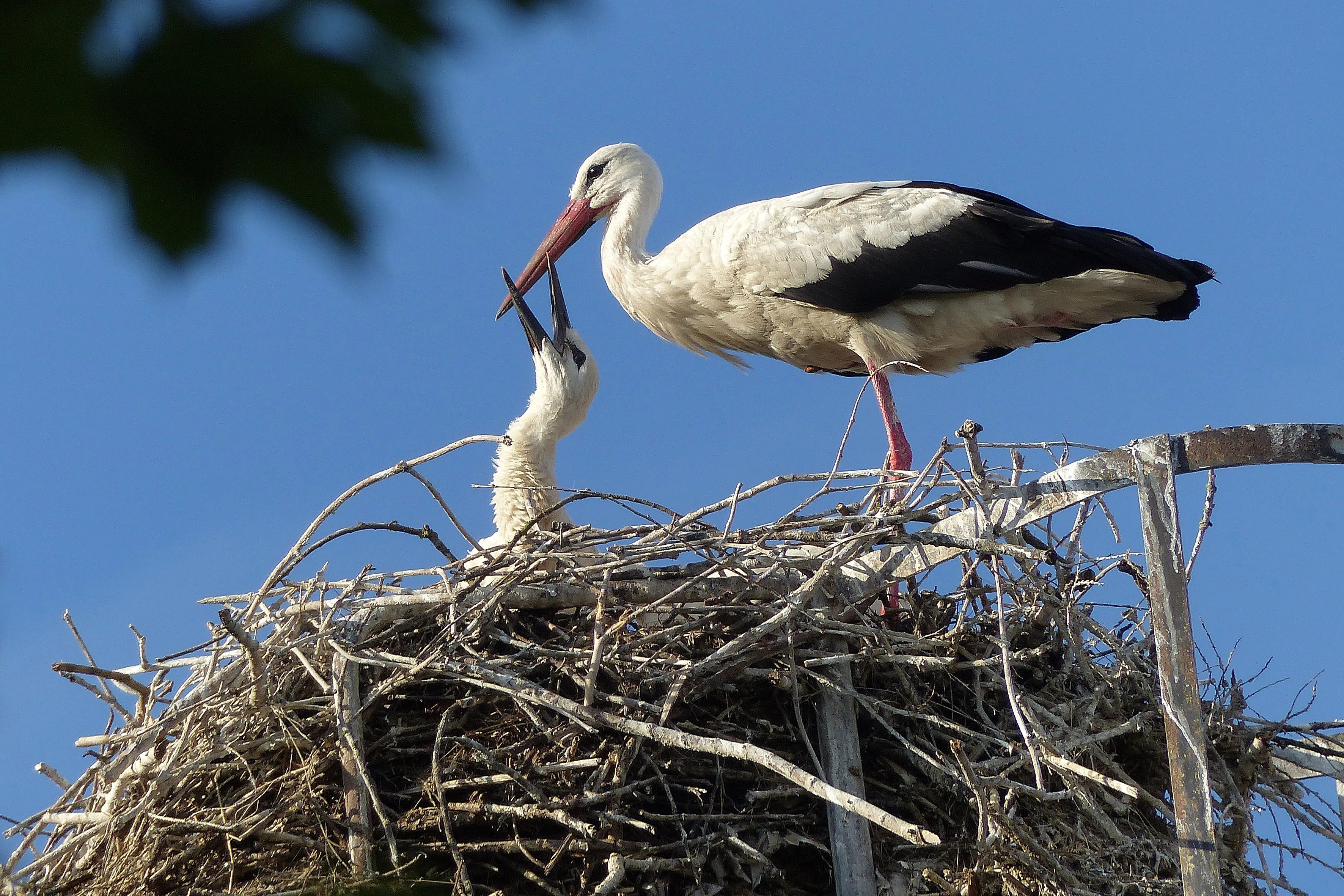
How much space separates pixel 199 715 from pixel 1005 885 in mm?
2209

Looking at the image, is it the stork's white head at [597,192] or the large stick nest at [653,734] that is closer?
the large stick nest at [653,734]

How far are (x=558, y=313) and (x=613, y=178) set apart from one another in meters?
1.10

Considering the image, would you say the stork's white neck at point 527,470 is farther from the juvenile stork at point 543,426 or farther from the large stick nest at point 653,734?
the large stick nest at point 653,734

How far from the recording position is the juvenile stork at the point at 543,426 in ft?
18.0

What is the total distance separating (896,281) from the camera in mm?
5738

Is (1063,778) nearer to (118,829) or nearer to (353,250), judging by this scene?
(118,829)

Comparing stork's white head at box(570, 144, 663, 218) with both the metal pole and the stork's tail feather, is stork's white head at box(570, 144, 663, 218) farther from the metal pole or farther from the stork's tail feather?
the metal pole

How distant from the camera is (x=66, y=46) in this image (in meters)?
0.68

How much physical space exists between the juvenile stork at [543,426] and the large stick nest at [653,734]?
118 cm

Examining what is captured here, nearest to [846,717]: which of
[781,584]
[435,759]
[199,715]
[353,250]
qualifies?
[781,584]

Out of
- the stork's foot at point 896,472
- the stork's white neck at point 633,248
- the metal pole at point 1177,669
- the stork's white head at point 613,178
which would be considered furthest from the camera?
the stork's white head at point 613,178

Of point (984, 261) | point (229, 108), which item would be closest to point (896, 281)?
point (984, 261)

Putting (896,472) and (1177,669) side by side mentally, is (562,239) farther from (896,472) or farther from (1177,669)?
(1177,669)

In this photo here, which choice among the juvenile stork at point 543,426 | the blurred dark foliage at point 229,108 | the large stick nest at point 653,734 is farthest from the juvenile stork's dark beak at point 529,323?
the blurred dark foliage at point 229,108
